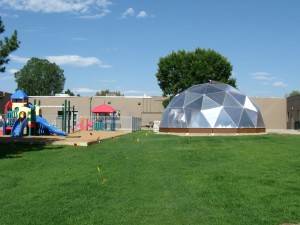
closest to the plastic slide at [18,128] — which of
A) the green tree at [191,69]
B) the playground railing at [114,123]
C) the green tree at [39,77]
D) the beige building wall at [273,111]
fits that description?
the playground railing at [114,123]

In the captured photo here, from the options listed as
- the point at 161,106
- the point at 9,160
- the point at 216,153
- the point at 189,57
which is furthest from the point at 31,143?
the point at 161,106

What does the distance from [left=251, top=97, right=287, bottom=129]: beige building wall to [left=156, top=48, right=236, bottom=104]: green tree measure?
8.74 meters

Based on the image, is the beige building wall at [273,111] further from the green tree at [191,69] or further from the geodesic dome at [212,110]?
the geodesic dome at [212,110]

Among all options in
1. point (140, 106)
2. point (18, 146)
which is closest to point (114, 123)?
point (140, 106)

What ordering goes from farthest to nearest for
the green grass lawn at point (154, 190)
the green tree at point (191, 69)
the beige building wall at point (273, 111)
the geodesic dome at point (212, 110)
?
the beige building wall at point (273, 111) → the green tree at point (191, 69) → the geodesic dome at point (212, 110) → the green grass lawn at point (154, 190)

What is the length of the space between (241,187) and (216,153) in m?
7.01

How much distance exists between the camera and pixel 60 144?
2320 cm

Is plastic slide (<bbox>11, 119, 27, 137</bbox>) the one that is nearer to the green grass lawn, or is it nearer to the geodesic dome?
the geodesic dome

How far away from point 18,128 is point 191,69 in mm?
34386

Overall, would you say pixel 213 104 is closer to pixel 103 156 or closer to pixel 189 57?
pixel 103 156

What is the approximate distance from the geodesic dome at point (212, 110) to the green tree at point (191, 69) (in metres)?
22.7

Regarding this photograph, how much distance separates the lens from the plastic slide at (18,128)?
94.1 feet

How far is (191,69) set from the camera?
Result: 60.3 meters

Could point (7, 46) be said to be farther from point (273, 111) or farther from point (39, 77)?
point (39, 77)
